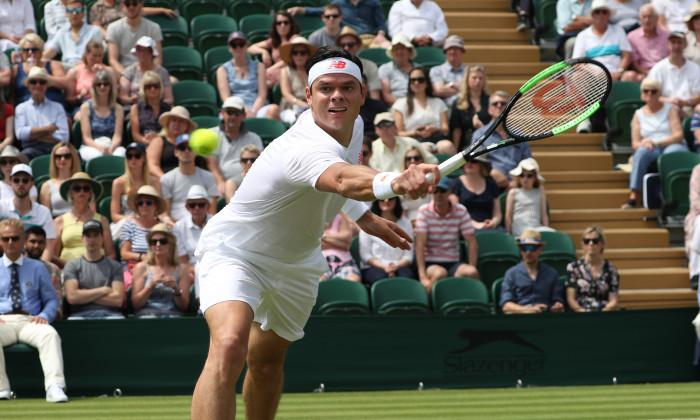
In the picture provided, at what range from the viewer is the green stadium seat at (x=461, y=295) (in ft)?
29.2

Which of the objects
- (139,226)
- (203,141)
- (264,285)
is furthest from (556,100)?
(139,226)

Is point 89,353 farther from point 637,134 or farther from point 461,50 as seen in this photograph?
point 637,134

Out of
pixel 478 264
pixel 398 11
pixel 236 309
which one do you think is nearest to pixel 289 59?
pixel 398 11

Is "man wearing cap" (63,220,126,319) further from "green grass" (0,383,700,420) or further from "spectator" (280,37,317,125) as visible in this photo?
"spectator" (280,37,317,125)

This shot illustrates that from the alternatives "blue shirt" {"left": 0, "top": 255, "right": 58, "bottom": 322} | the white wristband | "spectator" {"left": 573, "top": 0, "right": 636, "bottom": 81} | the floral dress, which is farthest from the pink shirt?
the white wristband

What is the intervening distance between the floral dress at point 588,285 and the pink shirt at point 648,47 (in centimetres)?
414

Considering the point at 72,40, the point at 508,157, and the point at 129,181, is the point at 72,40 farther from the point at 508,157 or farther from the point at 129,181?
the point at 508,157

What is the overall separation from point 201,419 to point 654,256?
8358 mm

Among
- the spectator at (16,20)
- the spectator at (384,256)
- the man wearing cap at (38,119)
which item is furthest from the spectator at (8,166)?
the spectator at (384,256)

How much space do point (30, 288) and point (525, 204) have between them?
5122mm

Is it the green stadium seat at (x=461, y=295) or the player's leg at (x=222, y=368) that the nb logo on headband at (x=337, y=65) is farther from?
the green stadium seat at (x=461, y=295)

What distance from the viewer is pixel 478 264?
32.0 ft

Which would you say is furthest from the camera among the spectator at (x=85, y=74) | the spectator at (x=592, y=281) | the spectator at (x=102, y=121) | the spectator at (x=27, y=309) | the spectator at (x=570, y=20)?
the spectator at (x=570, y=20)

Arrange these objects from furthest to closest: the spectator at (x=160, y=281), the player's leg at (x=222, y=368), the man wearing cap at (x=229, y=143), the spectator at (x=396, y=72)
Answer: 1. the spectator at (x=396, y=72)
2. the man wearing cap at (x=229, y=143)
3. the spectator at (x=160, y=281)
4. the player's leg at (x=222, y=368)
